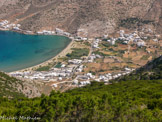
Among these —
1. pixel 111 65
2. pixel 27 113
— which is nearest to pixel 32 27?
pixel 111 65

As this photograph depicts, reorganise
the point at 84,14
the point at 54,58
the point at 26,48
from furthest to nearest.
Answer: the point at 84,14 < the point at 26,48 < the point at 54,58

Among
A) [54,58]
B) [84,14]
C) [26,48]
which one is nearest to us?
[54,58]

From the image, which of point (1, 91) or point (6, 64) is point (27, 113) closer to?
point (1, 91)

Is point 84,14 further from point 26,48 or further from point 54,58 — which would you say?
point 54,58

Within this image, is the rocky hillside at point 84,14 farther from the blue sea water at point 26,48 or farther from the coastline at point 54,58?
the coastline at point 54,58

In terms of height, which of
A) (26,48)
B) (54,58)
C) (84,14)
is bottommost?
(54,58)

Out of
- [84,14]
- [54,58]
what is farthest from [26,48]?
[84,14]

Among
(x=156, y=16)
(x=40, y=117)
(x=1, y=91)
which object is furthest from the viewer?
(x=156, y=16)

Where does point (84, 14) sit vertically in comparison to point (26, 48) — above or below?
above
